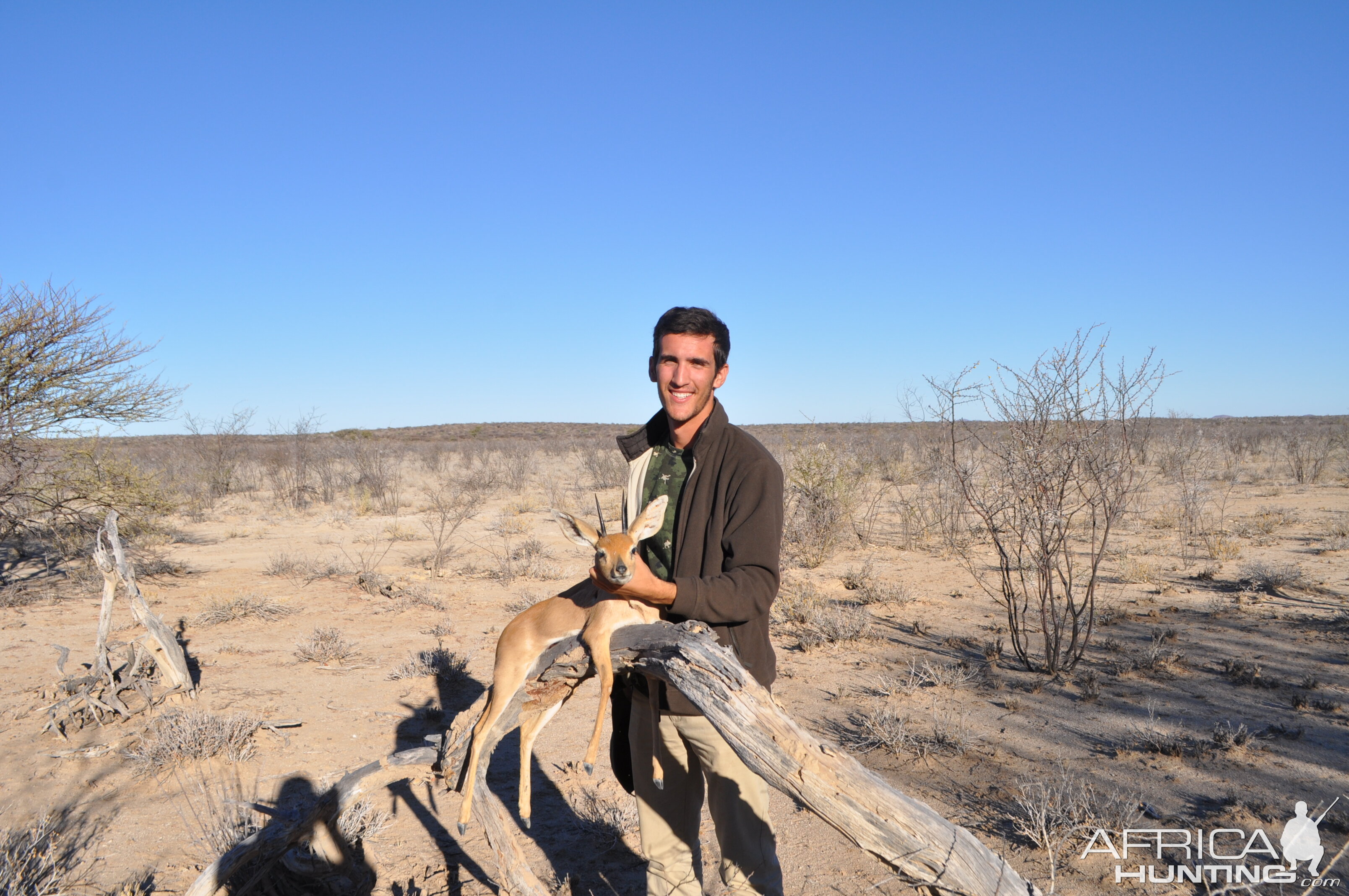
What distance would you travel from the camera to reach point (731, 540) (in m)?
2.46

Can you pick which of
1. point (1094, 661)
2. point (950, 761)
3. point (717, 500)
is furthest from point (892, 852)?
point (1094, 661)

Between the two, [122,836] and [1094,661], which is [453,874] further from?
[1094,661]

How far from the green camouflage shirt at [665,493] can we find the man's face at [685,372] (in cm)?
20

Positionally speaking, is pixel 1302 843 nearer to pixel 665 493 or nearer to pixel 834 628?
pixel 665 493

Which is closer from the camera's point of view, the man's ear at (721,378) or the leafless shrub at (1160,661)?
the man's ear at (721,378)

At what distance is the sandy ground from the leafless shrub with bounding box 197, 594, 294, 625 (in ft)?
0.54

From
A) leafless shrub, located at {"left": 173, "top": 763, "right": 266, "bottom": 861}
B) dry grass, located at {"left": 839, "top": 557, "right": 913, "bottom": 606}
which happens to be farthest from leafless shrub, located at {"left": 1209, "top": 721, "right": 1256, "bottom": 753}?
leafless shrub, located at {"left": 173, "top": 763, "right": 266, "bottom": 861}

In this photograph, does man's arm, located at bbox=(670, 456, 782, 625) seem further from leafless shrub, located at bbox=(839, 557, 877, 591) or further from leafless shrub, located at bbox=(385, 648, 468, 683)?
leafless shrub, located at bbox=(839, 557, 877, 591)

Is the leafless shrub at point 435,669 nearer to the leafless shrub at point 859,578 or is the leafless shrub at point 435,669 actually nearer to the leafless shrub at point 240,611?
the leafless shrub at point 240,611

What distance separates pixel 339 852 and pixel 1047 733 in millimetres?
4885

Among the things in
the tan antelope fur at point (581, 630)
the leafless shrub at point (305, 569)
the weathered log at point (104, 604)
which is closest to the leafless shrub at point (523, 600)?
the leafless shrub at point (305, 569)

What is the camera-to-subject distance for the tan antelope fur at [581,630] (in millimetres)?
2271

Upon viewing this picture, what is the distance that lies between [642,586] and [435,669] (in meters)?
5.91

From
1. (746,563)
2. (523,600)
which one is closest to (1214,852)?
(746,563)
